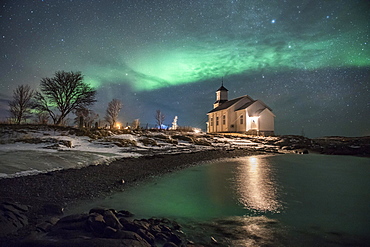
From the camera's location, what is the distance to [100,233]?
3.43 metres

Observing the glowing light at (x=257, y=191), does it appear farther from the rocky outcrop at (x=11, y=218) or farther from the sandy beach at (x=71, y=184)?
the rocky outcrop at (x=11, y=218)

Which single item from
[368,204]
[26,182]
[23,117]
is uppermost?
[23,117]

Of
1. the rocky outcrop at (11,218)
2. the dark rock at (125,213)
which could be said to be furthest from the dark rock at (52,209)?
the dark rock at (125,213)

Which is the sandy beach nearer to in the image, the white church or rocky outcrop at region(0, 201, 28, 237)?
rocky outcrop at region(0, 201, 28, 237)

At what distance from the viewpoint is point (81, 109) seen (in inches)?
1367

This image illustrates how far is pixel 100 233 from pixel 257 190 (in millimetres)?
5316

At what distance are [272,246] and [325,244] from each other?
1.00m

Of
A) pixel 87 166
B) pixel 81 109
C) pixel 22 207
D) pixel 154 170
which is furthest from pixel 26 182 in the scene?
pixel 81 109

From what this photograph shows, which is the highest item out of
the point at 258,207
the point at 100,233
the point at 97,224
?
the point at 97,224

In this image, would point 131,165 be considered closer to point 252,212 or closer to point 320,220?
point 252,212

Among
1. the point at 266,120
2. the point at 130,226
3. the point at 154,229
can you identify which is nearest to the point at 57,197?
the point at 130,226

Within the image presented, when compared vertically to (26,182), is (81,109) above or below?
above

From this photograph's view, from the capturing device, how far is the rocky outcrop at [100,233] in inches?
123

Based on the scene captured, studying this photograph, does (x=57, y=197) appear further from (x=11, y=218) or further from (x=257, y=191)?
(x=257, y=191)
